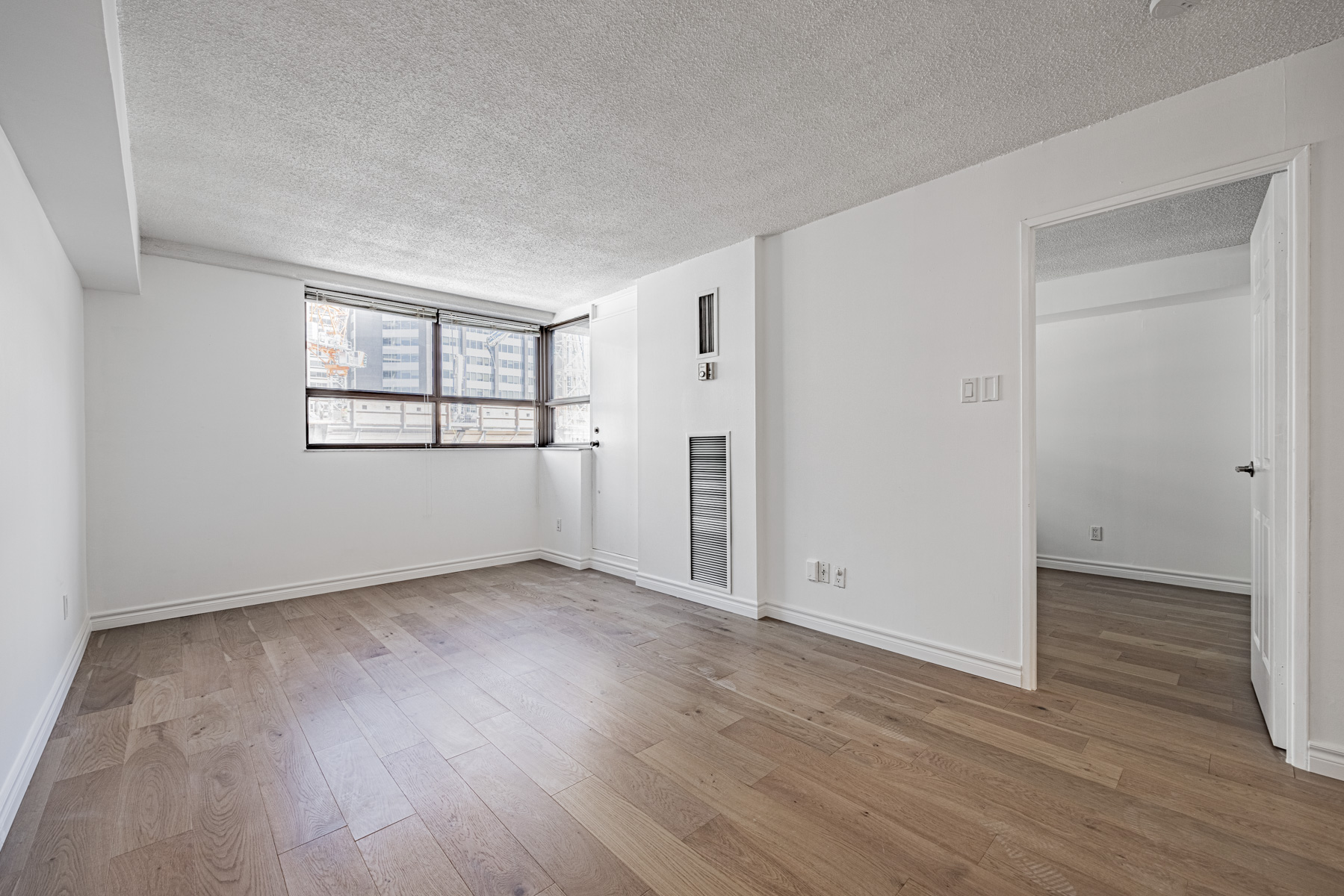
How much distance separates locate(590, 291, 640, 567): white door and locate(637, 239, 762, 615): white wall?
252mm

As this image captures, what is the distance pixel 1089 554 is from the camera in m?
4.79

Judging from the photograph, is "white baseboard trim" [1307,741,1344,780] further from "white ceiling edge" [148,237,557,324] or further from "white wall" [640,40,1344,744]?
"white ceiling edge" [148,237,557,324]

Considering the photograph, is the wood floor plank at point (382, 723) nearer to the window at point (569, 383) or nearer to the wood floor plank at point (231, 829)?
the wood floor plank at point (231, 829)

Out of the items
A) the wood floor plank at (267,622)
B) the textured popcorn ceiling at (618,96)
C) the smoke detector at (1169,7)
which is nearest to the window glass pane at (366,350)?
the textured popcorn ceiling at (618,96)

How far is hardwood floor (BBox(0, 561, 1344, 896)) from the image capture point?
151 cm

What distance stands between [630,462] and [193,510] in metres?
2.99

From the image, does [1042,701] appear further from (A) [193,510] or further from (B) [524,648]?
(A) [193,510]

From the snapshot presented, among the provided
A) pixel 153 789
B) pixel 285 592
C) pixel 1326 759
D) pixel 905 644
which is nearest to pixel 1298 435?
pixel 1326 759

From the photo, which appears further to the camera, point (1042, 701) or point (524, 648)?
point (524, 648)

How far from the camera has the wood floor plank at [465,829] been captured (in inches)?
58.5

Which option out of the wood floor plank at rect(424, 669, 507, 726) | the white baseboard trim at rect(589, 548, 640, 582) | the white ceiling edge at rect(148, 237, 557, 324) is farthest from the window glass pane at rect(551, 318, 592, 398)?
the wood floor plank at rect(424, 669, 507, 726)

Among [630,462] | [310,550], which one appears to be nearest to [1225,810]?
[630,462]

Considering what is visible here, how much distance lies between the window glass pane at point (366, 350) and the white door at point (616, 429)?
1.46 meters

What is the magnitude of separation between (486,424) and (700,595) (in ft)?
8.68
